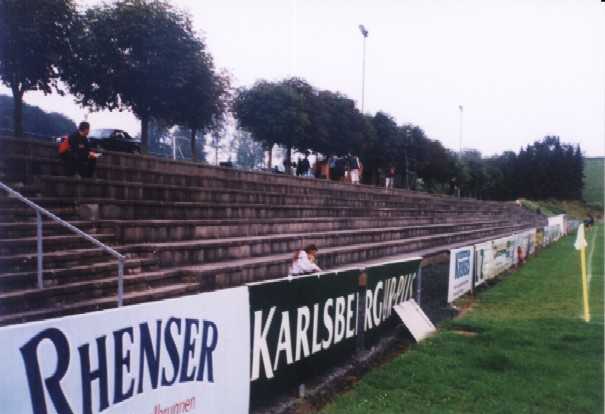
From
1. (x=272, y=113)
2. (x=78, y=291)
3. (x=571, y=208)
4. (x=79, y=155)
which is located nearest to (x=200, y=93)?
(x=272, y=113)

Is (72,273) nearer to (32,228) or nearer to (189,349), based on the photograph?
(32,228)

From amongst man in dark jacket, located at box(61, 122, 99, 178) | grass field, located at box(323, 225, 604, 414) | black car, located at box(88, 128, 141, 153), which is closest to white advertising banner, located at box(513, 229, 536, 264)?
grass field, located at box(323, 225, 604, 414)

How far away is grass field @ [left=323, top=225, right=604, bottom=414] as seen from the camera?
21.1 ft

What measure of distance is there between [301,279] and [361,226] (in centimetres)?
1440

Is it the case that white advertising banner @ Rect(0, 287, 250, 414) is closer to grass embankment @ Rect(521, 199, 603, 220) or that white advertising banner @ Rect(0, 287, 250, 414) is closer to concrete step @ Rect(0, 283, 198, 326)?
concrete step @ Rect(0, 283, 198, 326)

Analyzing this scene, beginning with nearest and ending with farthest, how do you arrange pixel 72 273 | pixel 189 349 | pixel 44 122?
pixel 189 349, pixel 72 273, pixel 44 122

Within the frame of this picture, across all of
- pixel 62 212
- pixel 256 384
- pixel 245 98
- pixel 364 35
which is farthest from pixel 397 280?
pixel 364 35

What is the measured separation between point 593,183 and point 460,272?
450 ft

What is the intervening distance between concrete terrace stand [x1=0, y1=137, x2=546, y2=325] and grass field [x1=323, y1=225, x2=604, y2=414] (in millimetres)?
3455

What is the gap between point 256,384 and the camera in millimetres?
5738

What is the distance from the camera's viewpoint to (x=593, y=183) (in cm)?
13488

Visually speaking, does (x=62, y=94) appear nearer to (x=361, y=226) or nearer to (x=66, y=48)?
(x=66, y=48)

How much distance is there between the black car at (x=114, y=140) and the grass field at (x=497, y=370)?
15338 millimetres

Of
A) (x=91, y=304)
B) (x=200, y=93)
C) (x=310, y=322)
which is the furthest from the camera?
(x=200, y=93)
